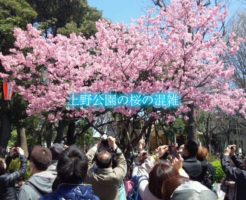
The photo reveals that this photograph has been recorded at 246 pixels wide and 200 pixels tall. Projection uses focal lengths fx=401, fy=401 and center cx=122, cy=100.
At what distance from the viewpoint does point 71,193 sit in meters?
2.43

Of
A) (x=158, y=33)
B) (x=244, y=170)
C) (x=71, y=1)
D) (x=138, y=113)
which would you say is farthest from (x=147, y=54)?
(x=71, y=1)

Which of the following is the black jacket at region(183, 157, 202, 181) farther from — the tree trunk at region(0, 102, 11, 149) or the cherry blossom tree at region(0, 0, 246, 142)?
the tree trunk at region(0, 102, 11, 149)

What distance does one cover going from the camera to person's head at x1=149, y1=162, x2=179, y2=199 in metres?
2.67

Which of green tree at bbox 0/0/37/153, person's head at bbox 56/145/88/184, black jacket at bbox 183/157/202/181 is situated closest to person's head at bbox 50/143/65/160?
person's head at bbox 56/145/88/184

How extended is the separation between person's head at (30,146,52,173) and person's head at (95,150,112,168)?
64cm

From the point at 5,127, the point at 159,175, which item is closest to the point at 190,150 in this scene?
the point at 159,175

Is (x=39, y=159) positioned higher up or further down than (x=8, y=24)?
further down

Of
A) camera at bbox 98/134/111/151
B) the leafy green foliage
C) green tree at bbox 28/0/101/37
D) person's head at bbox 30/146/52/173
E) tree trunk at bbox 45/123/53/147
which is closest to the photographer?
person's head at bbox 30/146/52/173

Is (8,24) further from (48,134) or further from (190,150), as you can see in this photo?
(190,150)

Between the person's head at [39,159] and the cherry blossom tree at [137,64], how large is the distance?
21.6 ft

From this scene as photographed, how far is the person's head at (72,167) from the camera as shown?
2.50m

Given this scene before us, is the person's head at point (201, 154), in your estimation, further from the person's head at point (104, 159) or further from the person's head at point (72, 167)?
the person's head at point (72, 167)

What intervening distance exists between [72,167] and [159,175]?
1.94ft

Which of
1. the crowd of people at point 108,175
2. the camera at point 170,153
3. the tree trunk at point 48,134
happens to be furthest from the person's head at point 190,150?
the tree trunk at point 48,134
